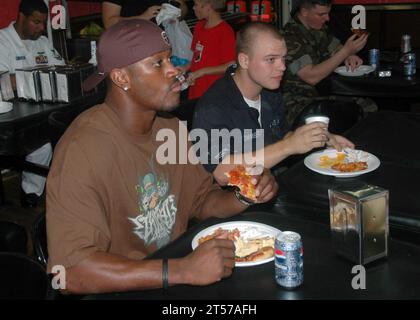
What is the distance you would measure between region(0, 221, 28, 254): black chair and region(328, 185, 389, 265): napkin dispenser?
1.38 metres

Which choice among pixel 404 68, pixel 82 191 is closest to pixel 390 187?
pixel 82 191

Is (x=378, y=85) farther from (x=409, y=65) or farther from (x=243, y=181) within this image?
(x=243, y=181)

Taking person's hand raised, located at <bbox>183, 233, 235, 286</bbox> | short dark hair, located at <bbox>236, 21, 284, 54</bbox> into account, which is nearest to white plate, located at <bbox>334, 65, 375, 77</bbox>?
short dark hair, located at <bbox>236, 21, 284, 54</bbox>

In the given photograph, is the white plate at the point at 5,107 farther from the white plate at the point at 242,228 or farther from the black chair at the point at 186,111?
the white plate at the point at 242,228

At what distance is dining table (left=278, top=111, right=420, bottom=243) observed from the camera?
180 cm

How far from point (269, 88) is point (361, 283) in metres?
1.36

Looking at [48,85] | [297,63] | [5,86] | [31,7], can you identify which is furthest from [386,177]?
[31,7]

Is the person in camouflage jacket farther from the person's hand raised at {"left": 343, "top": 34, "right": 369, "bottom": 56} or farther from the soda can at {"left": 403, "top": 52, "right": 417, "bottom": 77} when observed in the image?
the soda can at {"left": 403, "top": 52, "right": 417, "bottom": 77}

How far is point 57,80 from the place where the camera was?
3.56 meters

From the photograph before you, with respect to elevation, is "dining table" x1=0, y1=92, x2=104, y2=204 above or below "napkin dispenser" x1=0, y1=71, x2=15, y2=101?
below

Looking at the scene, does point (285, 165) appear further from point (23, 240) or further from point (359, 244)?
point (359, 244)

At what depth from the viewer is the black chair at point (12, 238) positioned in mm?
2287

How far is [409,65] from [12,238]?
2901 millimetres

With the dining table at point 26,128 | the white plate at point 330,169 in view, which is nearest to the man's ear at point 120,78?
the white plate at point 330,169
